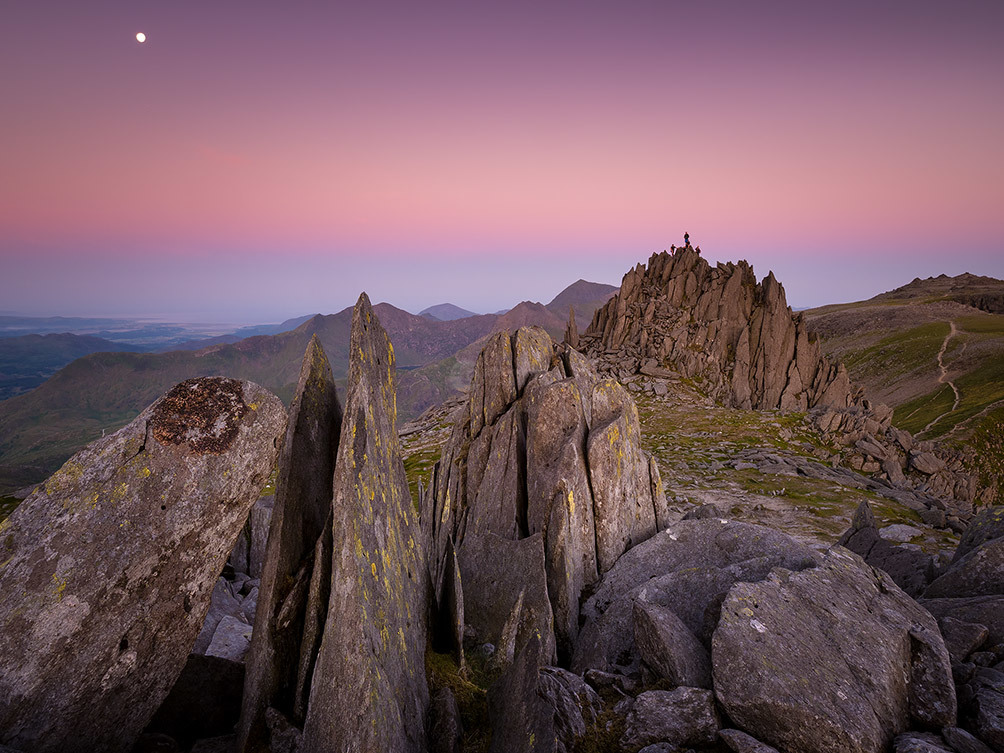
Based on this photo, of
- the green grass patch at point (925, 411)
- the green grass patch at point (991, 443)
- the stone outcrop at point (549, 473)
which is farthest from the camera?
the green grass patch at point (925, 411)

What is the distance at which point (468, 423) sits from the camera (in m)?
22.6

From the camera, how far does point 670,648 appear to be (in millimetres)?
11125

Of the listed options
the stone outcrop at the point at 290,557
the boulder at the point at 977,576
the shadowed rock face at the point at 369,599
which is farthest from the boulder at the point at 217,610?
the boulder at the point at 977,576

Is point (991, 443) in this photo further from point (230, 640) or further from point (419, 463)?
point (230, 640)

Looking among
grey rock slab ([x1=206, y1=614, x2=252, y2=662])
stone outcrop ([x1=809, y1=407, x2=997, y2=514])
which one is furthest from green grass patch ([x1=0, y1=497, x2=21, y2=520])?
stone outcrop ([x1=809, y1=407, x2=997, y2=514])

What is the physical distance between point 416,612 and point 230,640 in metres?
5.83

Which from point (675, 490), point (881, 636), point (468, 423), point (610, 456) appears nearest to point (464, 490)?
point (468, 423)

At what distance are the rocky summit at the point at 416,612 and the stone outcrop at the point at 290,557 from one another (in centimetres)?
6

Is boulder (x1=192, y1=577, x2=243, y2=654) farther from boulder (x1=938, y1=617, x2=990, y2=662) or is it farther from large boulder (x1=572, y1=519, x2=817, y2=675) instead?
boulder (x1=938, y1=617, x2=990, y2=662)

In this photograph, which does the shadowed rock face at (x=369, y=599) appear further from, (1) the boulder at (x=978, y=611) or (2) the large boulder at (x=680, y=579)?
(1) the boulder at (x=978, y=611)

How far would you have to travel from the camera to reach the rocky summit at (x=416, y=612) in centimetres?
823

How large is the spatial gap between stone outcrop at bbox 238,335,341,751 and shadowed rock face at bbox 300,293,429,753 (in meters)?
1.12

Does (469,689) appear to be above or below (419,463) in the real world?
above

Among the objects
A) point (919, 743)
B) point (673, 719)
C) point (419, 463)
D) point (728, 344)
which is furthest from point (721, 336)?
point (673, 719)
